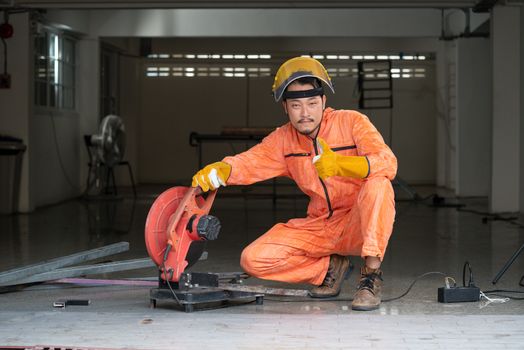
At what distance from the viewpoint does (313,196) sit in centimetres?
523

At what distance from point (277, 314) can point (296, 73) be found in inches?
48.4

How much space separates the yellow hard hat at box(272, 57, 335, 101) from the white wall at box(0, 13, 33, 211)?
7476 mm

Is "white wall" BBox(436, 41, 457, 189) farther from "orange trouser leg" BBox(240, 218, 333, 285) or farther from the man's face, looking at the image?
the man's face

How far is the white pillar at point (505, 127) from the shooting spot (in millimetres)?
11688

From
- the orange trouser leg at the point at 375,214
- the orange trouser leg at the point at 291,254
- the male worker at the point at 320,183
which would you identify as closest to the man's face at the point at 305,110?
the male worker at the point at 320,183

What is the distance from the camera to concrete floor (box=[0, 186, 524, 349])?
401cm

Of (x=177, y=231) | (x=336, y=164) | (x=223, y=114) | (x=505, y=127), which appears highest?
(x=223, y=114)

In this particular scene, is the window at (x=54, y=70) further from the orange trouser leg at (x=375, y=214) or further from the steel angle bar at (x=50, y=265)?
the orange trouser leg at (x=375, y=214)

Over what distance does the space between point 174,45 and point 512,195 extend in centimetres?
966

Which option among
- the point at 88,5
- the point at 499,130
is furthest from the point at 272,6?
the point at 499,130

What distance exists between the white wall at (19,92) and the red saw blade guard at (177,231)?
24.3ft

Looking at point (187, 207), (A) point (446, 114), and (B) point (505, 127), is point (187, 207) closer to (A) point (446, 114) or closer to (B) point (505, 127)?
(B) point (505, 127)

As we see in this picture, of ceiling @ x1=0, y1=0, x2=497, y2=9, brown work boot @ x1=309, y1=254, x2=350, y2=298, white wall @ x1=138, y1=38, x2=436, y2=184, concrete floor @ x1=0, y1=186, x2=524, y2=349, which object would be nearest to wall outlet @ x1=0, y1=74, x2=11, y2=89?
ceiling @ x1=0, y1=0, x2=497, y2=9

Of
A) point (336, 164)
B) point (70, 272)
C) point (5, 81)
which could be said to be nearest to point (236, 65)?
point (5, 81)
